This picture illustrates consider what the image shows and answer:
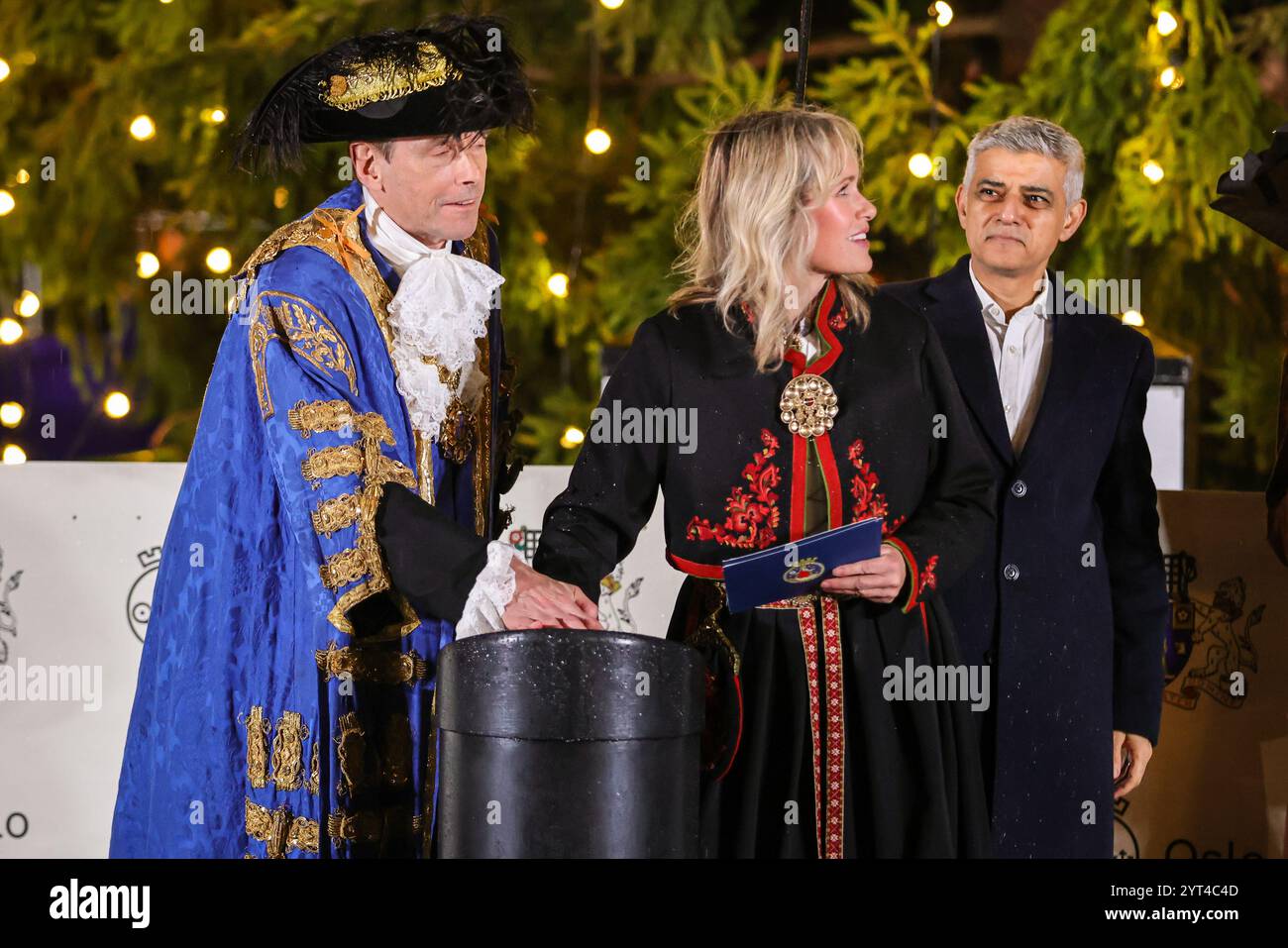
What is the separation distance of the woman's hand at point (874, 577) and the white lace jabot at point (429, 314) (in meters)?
0.76

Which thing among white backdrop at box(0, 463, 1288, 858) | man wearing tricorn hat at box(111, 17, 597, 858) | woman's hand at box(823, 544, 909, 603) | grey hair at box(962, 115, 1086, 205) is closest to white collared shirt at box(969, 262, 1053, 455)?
grey hair at box(962, 115, 1086, 205)

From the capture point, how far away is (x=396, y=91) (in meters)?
2.92

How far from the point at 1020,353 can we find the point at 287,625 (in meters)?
1.43

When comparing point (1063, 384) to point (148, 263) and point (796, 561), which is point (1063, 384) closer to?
point (796, 561)

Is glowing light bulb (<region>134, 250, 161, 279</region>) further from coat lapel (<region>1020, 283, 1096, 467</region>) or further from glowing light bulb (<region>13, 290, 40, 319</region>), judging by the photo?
coat lapel (<region>1020, 283, 1096, 467</region>)

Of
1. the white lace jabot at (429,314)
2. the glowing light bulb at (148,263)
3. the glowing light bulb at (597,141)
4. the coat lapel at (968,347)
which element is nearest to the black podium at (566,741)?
the white lace jabot at (429,314)

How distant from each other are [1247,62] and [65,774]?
11.7ft

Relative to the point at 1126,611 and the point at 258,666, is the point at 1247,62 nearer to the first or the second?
the point at 1126,611

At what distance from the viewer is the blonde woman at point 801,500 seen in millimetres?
2664

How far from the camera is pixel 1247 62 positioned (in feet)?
15.2

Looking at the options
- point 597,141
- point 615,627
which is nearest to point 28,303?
point 597,141

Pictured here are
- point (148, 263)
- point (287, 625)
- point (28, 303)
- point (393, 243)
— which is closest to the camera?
point (287, 625)

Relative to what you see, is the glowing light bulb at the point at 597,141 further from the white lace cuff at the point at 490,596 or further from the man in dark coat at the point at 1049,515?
the white lace cuff at the point at 490,596

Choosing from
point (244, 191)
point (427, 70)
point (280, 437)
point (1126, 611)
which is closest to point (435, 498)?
point (280, 437)
